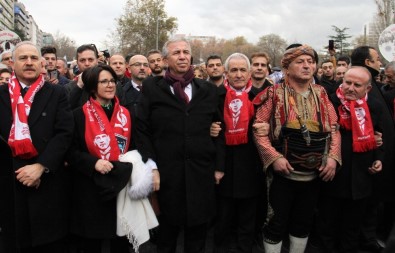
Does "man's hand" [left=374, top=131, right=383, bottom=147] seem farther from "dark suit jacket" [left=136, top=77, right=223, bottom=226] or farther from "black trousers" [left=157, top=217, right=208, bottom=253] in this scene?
"black trousers" [left=157, top=217, right=208, bottom=253]

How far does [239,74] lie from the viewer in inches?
153

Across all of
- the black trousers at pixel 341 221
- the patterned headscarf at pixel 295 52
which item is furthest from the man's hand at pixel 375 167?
the patterned headscarf at pixel 295 52

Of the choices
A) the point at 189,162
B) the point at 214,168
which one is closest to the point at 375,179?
the point at 214,168

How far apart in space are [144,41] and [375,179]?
3116 cm

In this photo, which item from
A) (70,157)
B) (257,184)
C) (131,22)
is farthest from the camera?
(131,22)

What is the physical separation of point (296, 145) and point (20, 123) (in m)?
2.37

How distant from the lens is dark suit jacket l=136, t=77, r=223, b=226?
10.9 feet

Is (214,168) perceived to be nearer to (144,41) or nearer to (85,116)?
(85,116)

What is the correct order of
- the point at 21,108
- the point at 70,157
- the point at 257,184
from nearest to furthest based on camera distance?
the point at 21,108 < the point at 70,157 < the point at 257,184

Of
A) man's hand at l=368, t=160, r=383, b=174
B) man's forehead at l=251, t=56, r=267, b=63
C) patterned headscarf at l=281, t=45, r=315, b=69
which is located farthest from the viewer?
man's forehead at l=251, t=56, r=267, b=63

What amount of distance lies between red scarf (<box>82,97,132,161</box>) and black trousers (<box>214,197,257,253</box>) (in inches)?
52.8

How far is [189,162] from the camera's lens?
3.33 m

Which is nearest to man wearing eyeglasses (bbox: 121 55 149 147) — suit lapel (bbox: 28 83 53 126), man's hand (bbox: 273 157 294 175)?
suit lapel (bbox: 28 83 53 126)

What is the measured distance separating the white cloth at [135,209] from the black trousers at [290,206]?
112cm
